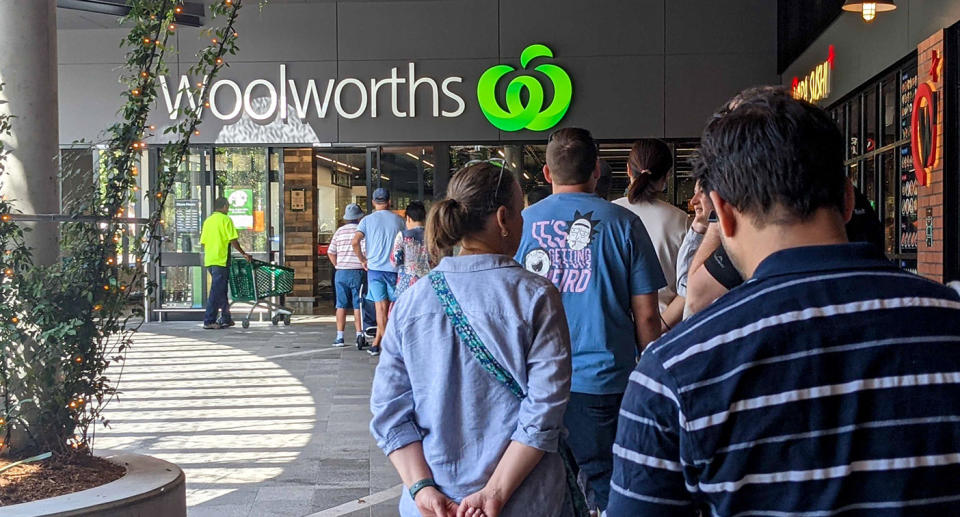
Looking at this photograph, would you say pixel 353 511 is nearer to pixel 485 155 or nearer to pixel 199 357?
pixel 199 357

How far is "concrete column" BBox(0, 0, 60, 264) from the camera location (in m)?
4.37

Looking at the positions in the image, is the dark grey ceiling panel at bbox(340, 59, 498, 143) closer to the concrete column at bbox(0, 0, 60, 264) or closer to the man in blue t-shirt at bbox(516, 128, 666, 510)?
the concrete column at bbox(0, 0, 60, 264)

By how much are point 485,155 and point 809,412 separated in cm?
1416

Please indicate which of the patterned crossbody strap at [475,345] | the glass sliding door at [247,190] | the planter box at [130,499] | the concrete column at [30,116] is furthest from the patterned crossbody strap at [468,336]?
the glass sliding door at [247,190]

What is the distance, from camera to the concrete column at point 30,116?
4367mm

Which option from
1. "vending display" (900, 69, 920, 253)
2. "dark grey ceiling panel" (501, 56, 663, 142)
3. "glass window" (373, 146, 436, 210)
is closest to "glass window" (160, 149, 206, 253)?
"glass window" (373, 146, 436, 210)

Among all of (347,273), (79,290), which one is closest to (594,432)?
(79,290)

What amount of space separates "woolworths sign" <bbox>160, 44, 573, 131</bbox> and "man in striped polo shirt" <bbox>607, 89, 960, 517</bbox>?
1392cm

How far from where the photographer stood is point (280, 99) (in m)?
15.5

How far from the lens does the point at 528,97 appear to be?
15.1 metres

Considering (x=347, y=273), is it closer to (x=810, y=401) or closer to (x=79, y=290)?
(x=79, y=290)

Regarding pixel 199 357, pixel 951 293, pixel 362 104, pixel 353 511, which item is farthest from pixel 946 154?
pixel 362 104

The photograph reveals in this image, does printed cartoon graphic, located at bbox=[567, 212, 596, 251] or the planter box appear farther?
printed cartoon graphic, located at bbox=[567, 212, 596, 251]

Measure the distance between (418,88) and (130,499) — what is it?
12128mm
